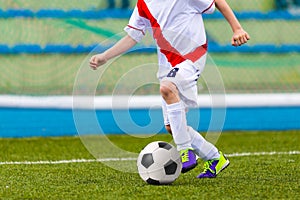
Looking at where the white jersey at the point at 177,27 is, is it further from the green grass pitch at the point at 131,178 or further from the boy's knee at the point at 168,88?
the green grass pitch at the point at 131,178

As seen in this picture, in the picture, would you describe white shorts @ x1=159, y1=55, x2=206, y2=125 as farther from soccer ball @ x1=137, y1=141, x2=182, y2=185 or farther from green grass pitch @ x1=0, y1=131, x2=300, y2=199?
green grass pitch @ x1=0, y1=131, x2=300, y2=199

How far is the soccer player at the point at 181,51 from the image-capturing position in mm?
5039

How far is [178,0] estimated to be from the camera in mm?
5215

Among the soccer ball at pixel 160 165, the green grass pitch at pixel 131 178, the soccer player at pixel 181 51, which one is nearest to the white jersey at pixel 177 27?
the soccer player at pixel 181 51

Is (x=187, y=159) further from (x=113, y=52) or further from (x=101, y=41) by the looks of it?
(x=101, y=41)

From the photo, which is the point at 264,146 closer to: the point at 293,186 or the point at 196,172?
the point at 196,172

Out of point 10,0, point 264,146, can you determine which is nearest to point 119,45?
point 264,146

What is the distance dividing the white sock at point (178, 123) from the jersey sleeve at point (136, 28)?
22.5 inches

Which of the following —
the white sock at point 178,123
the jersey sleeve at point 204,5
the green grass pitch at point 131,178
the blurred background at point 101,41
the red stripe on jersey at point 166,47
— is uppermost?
the jersey sleeve at point 204,5

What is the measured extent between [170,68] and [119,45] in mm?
376

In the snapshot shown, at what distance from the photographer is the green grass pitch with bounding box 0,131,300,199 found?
4625 millimetres

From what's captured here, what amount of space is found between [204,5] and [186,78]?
492mm

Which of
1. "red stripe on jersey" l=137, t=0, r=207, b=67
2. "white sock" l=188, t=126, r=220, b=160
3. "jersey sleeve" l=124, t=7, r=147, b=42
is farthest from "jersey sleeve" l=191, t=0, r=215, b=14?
"white sock" l=188, t=126, r=220, b=160

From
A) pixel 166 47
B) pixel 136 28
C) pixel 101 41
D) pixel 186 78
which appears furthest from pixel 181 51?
pixel 101 41
